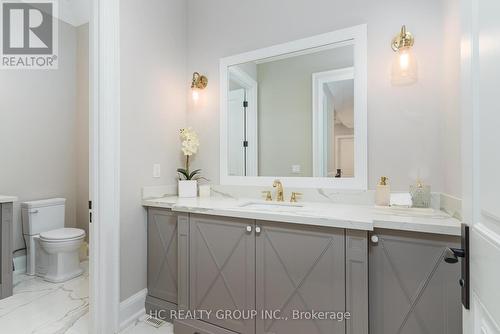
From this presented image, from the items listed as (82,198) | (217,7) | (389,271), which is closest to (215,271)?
(389,271)

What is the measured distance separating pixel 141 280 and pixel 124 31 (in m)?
1.91

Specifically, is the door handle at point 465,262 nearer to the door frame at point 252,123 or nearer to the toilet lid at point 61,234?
the door frame at point 252,123

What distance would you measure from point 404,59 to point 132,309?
2562 millimetres

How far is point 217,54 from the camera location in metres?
2.29

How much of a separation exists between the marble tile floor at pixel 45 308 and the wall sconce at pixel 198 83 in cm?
207

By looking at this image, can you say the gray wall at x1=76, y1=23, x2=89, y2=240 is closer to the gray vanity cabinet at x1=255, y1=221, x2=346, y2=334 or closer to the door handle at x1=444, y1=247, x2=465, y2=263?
the gray vanity cabinet at x1=255, y1=221, x2=346, y2=334

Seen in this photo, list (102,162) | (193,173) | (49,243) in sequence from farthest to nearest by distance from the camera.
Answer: (49,243) < (193,173) < (102,162)

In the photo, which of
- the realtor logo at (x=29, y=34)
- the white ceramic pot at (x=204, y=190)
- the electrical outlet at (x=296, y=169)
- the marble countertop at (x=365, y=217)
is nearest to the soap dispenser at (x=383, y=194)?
the marble countertop at (x=365, y=217)

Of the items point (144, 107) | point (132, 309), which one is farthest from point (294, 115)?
point (132, 309)

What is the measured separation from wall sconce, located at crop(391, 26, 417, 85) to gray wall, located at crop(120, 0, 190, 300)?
1774 mm

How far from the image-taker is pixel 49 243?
252cm

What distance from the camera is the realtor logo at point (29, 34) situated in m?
2.79

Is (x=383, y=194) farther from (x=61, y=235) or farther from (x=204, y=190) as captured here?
(x=61, y=235)

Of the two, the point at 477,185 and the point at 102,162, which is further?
the point at 102,162
